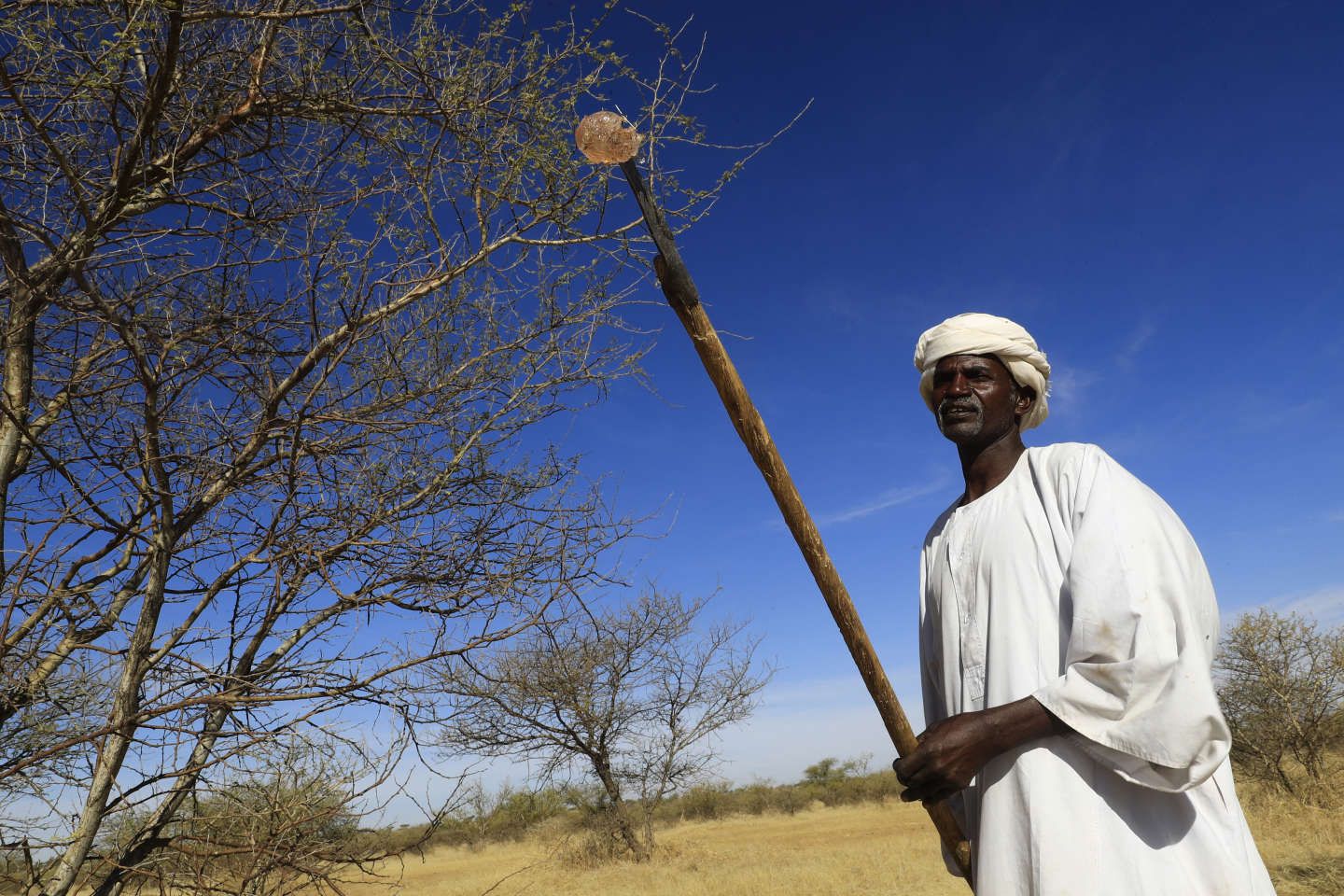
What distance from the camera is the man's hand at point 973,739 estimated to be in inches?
55.3

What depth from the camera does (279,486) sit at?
3406 mm

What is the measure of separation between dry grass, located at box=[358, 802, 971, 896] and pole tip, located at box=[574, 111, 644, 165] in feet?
22.9

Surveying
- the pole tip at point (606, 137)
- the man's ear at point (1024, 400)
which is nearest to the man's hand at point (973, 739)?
the man's ear at point (1024, 400)

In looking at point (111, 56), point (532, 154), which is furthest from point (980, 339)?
point (111, 56)

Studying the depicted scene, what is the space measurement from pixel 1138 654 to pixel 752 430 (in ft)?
2.31

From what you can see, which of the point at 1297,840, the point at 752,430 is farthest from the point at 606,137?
the point at 1297,840

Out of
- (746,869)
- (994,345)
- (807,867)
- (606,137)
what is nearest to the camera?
(606,137)

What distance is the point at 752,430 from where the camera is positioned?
57.7 inches

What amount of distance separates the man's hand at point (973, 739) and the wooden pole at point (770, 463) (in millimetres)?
98

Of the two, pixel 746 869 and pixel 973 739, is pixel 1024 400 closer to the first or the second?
pixel 973 739

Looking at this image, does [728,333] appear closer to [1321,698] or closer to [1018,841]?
[1018,841]

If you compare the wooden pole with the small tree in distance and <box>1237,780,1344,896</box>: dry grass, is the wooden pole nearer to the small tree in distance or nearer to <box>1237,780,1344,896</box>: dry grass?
<box>1237,780,1344,896</box>: dry grass

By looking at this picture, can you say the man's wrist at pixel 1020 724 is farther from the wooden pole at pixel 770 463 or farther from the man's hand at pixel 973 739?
the wooden pole at pixel 770 463

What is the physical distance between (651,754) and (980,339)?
16890 millimetres
